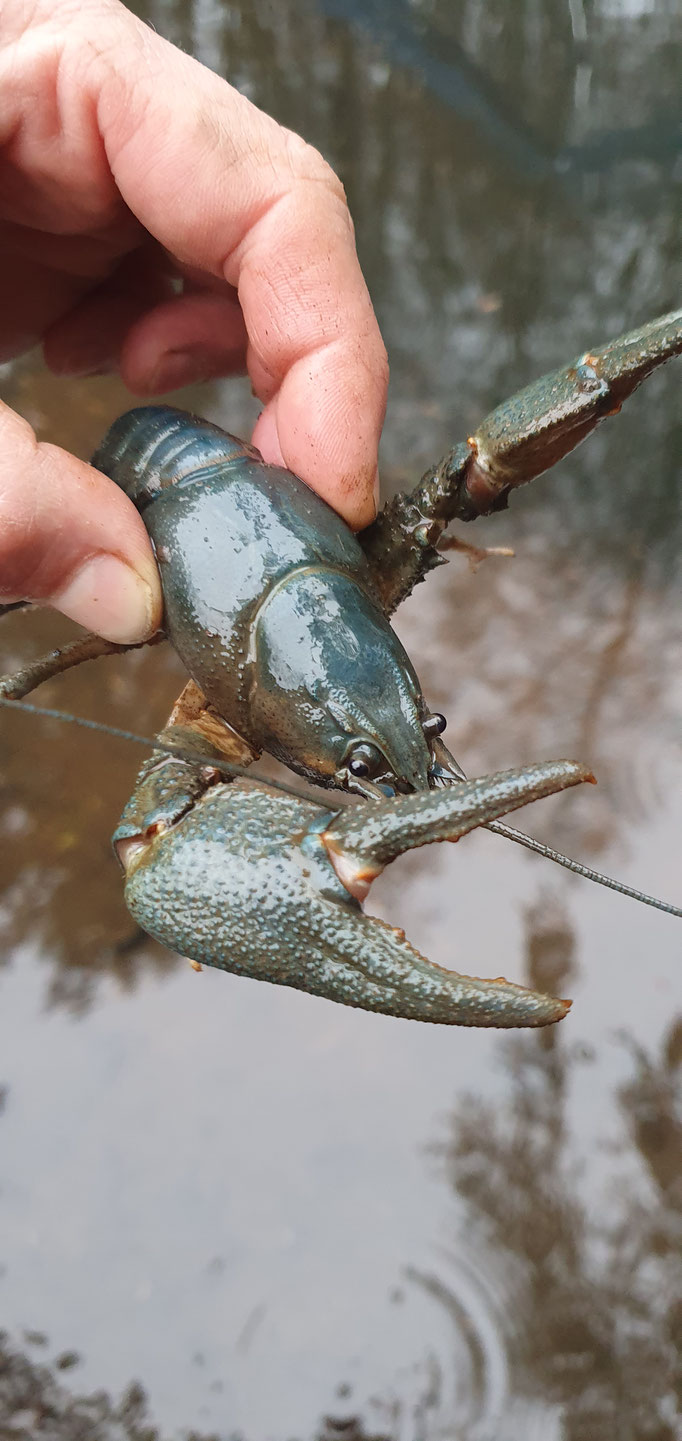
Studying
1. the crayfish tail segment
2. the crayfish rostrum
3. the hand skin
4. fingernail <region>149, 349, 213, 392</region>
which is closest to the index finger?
the hand skin

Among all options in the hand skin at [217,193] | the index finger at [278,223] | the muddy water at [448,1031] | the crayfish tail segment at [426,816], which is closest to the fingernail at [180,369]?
the hand skin at [217,193]

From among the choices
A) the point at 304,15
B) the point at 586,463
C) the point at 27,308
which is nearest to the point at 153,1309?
the point at 27,308

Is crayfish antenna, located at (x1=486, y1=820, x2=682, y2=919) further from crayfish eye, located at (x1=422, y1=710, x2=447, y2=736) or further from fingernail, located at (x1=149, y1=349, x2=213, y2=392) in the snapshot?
fingernail, located at (x1=149, y1=349, x2=213, y2=392)

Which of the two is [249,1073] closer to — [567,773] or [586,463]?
[567,773]

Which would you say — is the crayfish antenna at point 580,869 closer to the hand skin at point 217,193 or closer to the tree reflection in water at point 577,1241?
the hand skin at point 217,193

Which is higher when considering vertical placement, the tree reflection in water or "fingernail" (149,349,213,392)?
"fingernail" (149,349,213,392)

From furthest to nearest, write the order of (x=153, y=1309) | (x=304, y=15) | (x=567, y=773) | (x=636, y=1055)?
(x=304, y=15) < (x=636, y=1055) < (x=153, y=1309) < (x=567, y=773)

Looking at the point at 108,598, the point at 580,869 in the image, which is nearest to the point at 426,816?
the point at 580,869
